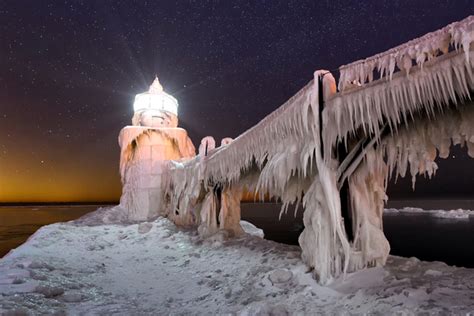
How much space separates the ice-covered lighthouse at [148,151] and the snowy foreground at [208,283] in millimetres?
5896

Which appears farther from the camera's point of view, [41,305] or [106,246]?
[106,246]

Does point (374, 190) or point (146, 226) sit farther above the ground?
point (374, 190)

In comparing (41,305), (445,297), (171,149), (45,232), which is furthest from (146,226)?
(445,297)

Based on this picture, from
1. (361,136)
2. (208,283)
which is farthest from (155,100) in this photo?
(361,136)

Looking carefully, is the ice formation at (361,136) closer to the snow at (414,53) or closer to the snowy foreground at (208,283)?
the snow at (414,53)

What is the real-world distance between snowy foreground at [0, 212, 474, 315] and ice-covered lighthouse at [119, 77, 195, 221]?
19.3ft

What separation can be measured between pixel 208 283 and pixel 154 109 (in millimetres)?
13805

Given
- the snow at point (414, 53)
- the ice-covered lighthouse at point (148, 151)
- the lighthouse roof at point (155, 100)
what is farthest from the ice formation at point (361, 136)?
the lighthouse roof at point (155, 100)

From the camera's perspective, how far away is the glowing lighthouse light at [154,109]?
60.1 ft

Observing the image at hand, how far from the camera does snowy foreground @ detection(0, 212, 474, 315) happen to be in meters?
4.33

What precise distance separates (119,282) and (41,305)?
2.28m

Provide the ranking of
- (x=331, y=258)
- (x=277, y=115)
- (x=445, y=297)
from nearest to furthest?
(x=445, y=297), (x=331, y=258), (x=277, y=115)

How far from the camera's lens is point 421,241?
33.0m

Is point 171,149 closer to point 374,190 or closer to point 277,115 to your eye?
point 277,115
